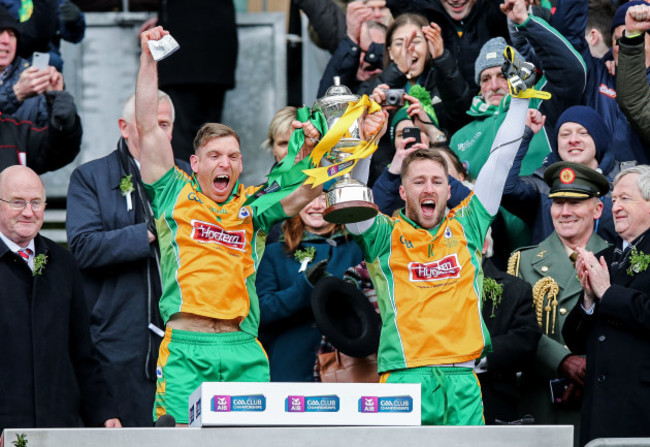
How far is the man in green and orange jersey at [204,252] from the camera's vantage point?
6590 mm

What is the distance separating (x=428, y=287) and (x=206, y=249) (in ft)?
3.91

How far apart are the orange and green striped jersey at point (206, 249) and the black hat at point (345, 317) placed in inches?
20.0

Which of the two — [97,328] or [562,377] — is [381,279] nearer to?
[562,377]

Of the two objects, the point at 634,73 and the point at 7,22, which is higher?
the point at 7,22

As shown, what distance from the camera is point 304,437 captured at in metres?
4.70

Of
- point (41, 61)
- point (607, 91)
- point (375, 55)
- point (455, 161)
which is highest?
point (375, 55)

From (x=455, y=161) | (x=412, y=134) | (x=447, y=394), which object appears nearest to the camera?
(x=447, y=394)

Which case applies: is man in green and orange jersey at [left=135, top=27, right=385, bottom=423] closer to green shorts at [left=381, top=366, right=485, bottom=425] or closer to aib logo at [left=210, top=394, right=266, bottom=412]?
green shorts at [left=381, top=366, right=485, bottom=425]

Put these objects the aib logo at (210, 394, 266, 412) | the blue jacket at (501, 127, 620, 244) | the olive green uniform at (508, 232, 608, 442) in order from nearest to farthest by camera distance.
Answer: the aib logo at (210, 394, 266, 412) < the olive green uniform at (508, 232, 608, 442) < the blue jacket at (501, 127, 620, 244)

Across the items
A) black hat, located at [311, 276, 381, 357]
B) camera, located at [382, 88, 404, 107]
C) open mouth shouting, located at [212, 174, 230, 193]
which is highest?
camera, located at [382, 88, 404, 107]

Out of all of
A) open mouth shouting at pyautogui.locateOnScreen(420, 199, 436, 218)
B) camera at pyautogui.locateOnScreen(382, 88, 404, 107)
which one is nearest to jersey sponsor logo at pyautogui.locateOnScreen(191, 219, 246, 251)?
open mouth shouting at pyautogui.locateOnScreen(420, 199, 436, 218)

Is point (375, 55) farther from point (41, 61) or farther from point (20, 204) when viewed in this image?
point (20, 204)

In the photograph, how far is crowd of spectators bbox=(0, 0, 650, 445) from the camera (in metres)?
6.69

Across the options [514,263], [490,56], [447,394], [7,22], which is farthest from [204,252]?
[490,56]
